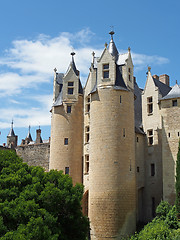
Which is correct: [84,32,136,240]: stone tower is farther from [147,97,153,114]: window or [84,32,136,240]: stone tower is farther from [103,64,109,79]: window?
[147,97,153,114]: window

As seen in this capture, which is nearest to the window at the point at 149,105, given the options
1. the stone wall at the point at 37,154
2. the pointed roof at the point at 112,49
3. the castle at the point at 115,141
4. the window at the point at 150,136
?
the castle at the point at 115,141

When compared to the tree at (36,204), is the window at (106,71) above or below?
above

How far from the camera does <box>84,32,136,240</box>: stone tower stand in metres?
A: 27.0

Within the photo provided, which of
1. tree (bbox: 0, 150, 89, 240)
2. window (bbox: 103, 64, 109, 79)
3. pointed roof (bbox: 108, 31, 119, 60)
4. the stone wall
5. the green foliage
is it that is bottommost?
the green foliage

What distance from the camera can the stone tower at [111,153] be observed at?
2702 cm

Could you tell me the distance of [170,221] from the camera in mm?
24844

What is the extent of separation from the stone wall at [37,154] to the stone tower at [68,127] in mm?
8015

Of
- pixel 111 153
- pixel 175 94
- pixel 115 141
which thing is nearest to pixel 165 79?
pixel 175 94

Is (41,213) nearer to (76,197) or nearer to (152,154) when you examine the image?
(76,197)

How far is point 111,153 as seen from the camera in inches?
1104

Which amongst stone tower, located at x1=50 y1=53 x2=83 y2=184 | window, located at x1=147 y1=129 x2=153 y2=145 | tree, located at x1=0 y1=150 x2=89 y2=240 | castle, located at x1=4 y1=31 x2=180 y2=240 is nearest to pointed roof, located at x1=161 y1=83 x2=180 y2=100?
castle, located at x1=4 y1=31 x2=180 y2=240

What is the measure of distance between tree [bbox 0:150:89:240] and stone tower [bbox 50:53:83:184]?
31.7ft

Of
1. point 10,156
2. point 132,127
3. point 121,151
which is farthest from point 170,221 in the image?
point 10,156

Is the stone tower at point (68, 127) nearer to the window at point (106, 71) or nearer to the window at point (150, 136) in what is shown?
the window at point (106, 71)
